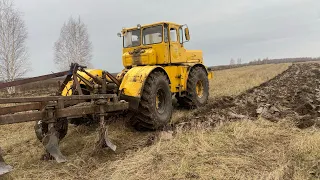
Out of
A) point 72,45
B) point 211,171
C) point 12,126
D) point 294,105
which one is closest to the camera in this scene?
point 211,171

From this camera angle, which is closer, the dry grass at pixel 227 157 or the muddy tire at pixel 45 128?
the dry grass at pixel 227 157

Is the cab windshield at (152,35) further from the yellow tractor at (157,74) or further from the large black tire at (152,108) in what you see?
the large black tire at (152,108)

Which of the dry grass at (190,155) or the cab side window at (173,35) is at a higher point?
the cab side window at (173,35)

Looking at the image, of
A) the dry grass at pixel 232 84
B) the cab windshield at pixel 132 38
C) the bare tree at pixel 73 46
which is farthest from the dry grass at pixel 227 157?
the bare tree at pixel 73 46

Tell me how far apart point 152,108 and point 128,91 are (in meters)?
0.62

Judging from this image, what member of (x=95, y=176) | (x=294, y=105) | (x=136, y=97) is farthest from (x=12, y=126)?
(x=294, y=105)

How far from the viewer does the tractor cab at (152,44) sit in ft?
27.6

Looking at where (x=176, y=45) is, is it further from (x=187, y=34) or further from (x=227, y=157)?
(x=227, y=157)

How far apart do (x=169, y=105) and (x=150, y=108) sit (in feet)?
3.42

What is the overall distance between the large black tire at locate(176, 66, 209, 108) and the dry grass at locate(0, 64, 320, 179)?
2.69m

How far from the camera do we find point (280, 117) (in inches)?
303

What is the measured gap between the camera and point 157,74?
719 centimetres

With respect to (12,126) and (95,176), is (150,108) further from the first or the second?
(12,126)

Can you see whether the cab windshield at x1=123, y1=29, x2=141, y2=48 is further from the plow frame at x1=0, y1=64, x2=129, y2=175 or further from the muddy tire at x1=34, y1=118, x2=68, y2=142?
the muddy tire at x1=34, y1=118, x2=68, y2=142
